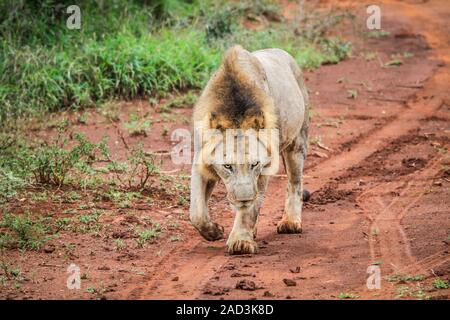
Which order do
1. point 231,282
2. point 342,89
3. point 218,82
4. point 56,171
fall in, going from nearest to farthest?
point 231,282 → point 218,82 → point 56,171 → point 342,89

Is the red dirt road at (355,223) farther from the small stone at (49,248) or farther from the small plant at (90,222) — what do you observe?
the small stone at (49,248)

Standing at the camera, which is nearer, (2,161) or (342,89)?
(2,161)

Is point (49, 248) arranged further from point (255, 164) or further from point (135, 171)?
point (135, 171)

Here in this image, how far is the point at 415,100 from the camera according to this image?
14.4 meters

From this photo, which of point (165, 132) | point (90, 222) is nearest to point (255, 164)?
point (90, 222)

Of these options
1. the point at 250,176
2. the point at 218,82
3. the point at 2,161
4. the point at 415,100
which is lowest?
the point at 415,100

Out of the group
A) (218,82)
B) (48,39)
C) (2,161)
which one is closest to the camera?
(218,82)

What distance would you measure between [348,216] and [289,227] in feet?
2.76

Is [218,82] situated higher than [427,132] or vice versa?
[218,82]

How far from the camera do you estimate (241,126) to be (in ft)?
22.5

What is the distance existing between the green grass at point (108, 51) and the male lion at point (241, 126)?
15.8 feet

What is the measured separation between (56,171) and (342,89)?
6.91 metres
